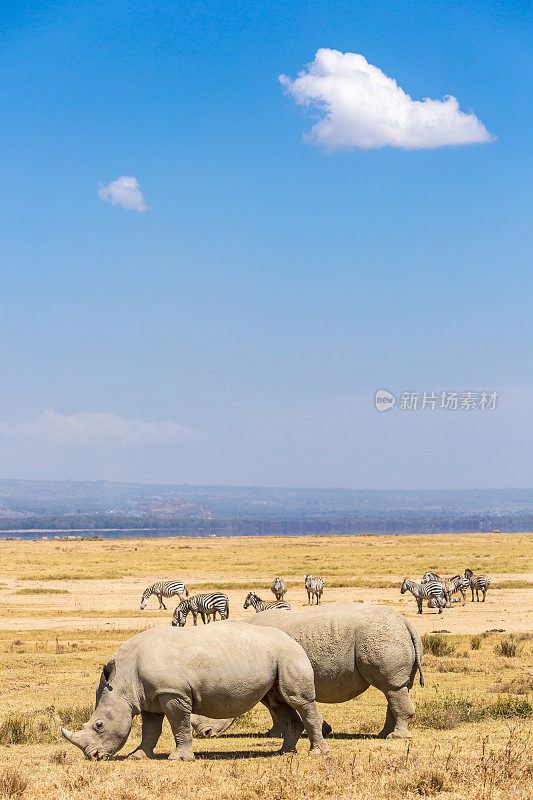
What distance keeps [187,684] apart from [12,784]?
93.4 inches

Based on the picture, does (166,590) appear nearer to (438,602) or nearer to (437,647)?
(438,602)

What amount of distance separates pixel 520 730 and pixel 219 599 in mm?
17765

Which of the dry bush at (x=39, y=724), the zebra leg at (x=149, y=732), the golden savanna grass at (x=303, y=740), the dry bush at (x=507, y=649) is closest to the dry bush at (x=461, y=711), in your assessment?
the golden savanna grass at (x=303, y=740)

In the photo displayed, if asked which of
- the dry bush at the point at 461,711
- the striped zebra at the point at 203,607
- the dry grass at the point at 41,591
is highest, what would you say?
the dry bush at the point at 461,711

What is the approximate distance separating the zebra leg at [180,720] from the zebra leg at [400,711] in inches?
115

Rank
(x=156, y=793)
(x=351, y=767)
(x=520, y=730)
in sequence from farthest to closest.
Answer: (x=520, y=730)
(x=351, y=767)
(x=156, y=793)

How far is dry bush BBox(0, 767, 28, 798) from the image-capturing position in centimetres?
931

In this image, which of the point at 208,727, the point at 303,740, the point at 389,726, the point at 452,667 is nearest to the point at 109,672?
the point at 208,727

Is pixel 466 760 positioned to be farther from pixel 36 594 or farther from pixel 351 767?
pixel 36 594

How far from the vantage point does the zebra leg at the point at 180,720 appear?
1095 cm

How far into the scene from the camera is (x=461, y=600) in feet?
125

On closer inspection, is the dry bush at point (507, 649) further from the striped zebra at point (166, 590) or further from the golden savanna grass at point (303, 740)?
the striped zebra at point (166, 590)

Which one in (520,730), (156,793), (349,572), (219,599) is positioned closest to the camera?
(156,793)

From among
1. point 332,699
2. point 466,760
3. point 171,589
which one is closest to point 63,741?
point 332,699
